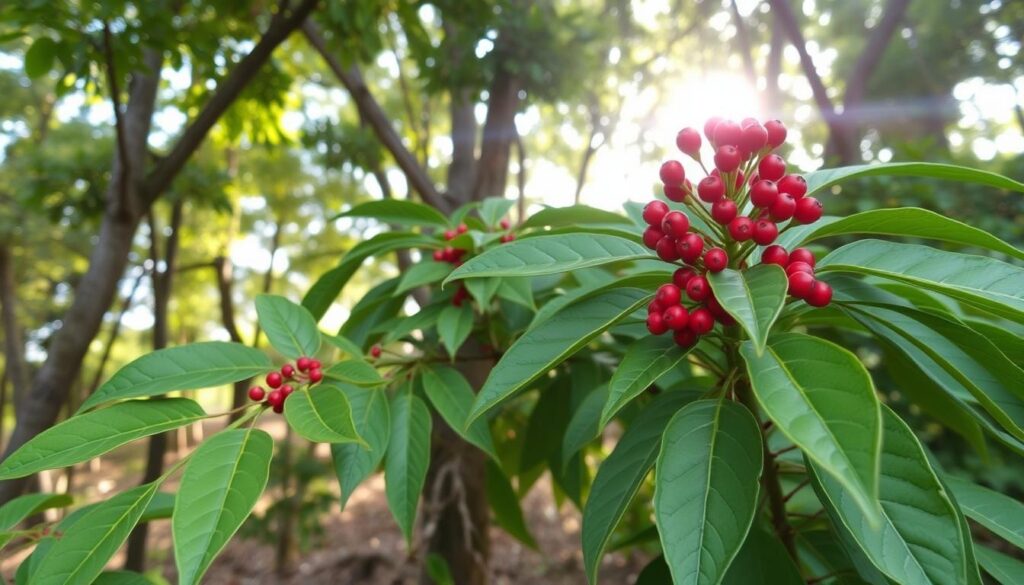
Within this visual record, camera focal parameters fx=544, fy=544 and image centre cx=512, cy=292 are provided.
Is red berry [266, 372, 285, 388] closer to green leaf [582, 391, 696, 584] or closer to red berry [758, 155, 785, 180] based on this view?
green leaf [582, 391, 696, 584]

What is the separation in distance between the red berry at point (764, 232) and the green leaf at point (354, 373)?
26.7 inches

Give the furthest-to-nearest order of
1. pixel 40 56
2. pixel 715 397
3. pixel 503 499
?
pixel 40 56 < pixel 503 499 < pixel 715 397

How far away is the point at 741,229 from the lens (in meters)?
0.76

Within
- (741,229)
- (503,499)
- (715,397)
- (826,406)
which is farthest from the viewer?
(503,499)

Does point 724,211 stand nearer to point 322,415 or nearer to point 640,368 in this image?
point 640,368

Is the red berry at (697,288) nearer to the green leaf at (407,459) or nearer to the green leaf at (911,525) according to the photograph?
the green leaf at (911,525)

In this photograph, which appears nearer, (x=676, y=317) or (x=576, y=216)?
(x=676, y=317)

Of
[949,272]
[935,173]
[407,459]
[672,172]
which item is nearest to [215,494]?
[407,459]

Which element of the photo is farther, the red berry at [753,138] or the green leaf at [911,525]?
the red berry at [753,138]

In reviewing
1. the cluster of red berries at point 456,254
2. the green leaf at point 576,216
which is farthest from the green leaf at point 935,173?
the cluster of red berries at point 456,254

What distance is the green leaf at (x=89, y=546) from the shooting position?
0.68m

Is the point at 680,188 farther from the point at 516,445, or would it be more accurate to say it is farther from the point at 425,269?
the point at 516,445

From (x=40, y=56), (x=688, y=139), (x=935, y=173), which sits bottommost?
(x=935, y=173)

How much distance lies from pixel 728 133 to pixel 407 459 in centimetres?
80
